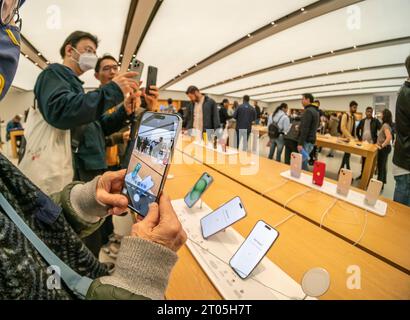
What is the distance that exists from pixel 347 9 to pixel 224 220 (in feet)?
17.2

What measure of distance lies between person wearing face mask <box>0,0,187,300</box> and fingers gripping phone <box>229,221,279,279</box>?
366 millimetres

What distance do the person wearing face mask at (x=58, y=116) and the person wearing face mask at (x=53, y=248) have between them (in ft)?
1.95

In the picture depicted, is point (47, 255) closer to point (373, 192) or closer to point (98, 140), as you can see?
point (98, 140)

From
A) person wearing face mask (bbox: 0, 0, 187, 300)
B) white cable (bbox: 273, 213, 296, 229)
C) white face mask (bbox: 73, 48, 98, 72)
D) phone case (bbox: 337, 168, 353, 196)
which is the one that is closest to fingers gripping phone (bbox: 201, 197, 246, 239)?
white cable (bbox: 273, 213, 296, 229)

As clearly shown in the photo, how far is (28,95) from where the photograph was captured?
14781 mm

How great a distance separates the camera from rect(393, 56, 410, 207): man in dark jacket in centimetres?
151

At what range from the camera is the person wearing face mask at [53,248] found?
33cm

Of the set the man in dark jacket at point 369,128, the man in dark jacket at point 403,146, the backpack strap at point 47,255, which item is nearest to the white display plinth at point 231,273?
the backpack strap at point 47,255

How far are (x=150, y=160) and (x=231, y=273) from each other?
0.52 m

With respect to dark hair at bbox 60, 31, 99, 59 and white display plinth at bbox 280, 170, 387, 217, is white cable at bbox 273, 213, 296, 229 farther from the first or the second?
dark hair at bbox 60, 31, 99, 59

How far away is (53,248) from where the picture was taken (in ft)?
1.64

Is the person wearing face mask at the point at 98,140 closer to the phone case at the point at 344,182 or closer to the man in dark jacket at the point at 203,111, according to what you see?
the phone case at the point at 344,182

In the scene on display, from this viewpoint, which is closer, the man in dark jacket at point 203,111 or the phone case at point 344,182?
the phone case at point 344,182

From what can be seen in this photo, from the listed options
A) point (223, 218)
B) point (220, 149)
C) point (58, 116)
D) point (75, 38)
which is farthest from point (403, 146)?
point (75, 38)
